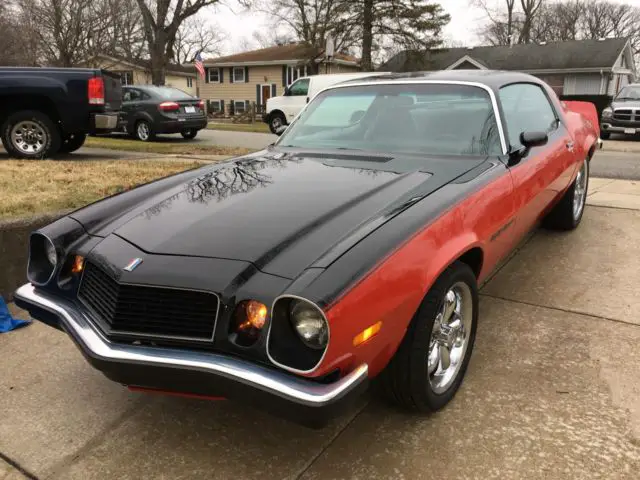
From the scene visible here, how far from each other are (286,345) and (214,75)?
44374mm

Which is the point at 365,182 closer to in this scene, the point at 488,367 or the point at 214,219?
the point at 214,219

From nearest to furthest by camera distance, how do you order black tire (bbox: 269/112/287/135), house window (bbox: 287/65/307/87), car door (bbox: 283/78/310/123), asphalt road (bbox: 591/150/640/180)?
A: asphalt road (bbox: 591/150/640/180) → car door (bbox: 283/78/310/123) → black tire (bbox: 269/112/287/135) → house window (bbox: 287/65/307/87)

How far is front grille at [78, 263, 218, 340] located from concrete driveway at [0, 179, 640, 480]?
1.86ft

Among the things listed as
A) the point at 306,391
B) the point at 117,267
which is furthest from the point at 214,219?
the point at 306,391

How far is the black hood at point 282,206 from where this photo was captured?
2180mm

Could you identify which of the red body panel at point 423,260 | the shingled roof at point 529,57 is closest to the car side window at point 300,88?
the red body panel at point 423,260

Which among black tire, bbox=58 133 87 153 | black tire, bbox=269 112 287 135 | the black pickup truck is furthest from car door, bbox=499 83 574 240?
black tire, bbox=269 112 287 135

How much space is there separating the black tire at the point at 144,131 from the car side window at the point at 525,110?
11.2 m

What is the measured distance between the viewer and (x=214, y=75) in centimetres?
4347

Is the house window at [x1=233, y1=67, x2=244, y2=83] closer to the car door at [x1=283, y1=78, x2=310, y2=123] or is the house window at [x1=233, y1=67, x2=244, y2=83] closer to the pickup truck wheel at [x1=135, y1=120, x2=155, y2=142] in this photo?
the car door at [x1=283, y1=78, x2=310, y2=123]

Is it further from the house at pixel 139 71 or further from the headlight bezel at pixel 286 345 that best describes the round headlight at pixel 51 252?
the house at pixel 139 71

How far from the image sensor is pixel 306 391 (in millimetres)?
1811

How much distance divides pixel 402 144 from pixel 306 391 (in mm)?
2040

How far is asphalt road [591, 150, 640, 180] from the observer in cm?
918
